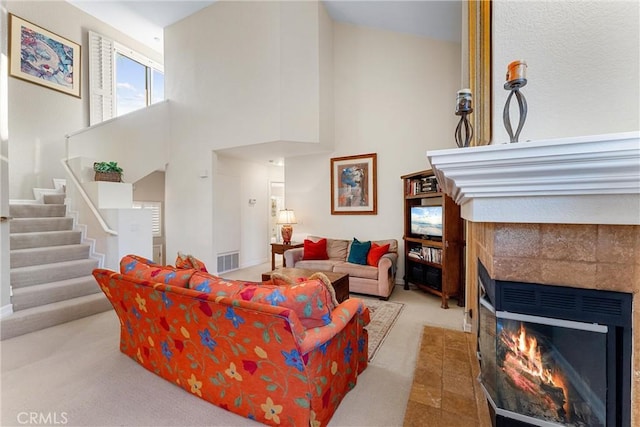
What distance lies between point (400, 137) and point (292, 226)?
8.80 feet

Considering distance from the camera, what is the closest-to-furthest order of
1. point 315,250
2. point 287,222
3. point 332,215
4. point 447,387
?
1. point 447,387
2. point 315,250
3. point 332,215
4. point 287,222

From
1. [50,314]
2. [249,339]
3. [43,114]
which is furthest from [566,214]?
[43,114]

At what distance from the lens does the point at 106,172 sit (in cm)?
385

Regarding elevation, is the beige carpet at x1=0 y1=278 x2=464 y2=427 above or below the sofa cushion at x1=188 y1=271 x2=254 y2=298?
below

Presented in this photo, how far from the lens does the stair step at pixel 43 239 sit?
3.40 metres

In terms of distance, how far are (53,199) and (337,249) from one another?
477 cm

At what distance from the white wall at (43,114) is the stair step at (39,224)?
122 cm

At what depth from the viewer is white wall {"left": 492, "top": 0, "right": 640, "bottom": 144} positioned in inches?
47.9

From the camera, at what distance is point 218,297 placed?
1398mm

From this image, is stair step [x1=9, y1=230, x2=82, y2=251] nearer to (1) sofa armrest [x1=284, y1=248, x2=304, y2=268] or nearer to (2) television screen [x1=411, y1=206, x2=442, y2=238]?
(1) sofa armrest [x1=284, y1=248, x2=304, y2=268]

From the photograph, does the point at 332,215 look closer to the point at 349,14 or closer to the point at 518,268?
the point at 349,14

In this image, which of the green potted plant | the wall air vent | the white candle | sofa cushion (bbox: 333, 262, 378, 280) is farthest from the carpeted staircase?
the white candle

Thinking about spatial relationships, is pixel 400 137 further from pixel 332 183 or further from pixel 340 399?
pixel 340 399

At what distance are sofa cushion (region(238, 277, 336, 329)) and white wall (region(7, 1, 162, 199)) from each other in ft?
18.2
